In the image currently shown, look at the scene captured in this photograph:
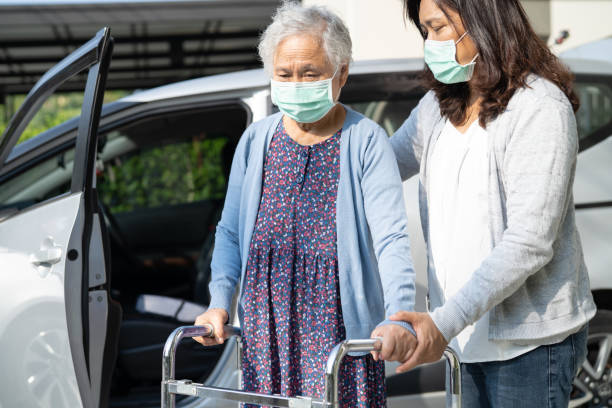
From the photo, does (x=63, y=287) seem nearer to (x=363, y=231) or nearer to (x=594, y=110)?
(x=363, y=231)

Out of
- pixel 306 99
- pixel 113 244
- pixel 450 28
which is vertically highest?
pixel 450 28

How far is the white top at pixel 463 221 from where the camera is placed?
1.65 m

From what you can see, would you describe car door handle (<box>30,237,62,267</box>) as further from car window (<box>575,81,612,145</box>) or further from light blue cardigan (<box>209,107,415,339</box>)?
car window (<box>575,81,612,145</box>)

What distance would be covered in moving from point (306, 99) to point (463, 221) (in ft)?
1.53

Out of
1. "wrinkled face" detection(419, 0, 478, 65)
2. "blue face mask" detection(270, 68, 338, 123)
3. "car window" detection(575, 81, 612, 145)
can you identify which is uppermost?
"wrinkled face" detection(419, 0, 478, 65)

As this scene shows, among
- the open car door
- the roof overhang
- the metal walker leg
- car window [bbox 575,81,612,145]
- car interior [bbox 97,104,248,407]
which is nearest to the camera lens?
the metal walker leg

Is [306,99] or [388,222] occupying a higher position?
[306,99]

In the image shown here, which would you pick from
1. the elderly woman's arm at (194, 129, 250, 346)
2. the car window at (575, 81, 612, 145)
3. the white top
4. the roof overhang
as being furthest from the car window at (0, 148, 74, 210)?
the roof overhang

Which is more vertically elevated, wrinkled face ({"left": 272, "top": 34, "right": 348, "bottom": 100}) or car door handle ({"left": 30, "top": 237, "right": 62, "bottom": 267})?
wrinkled face ({"left": 272, "top": 34, "right": 348, "bottom": 100})

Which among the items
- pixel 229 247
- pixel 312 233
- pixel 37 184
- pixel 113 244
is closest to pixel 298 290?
pixel 312 233

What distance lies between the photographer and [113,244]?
13.6 feet

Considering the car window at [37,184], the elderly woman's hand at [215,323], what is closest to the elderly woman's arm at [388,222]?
the elderly woman's hand at [215,323]

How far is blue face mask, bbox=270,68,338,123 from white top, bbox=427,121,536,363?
31 cm

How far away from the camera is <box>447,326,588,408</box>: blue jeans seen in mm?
1634
